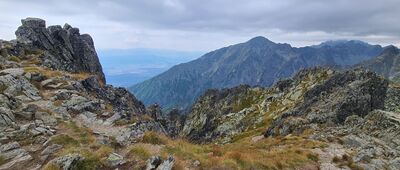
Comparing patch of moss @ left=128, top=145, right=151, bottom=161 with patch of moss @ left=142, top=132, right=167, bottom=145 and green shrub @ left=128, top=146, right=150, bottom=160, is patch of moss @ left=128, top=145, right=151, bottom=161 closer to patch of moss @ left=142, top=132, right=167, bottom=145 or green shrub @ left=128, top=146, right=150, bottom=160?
green shrub @ left=128, top=146, right=150, bottom=160

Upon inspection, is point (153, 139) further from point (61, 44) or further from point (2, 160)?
point (61, 44)

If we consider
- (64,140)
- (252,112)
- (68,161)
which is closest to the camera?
(68,161)

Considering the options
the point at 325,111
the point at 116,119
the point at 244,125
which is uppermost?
the point at 116,119

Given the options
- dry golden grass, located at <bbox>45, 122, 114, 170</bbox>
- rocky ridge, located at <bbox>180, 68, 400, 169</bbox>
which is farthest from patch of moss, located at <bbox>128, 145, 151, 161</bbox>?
rocky ridge, located at <bbox>180, 68, 400, 169</bbox>

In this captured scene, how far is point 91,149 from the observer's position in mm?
26953

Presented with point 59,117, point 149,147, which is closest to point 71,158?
point 149,147

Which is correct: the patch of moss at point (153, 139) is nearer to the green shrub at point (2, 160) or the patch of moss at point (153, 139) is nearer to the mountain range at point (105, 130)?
the mountain range at point (105, 130)

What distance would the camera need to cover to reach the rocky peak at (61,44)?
77625mm

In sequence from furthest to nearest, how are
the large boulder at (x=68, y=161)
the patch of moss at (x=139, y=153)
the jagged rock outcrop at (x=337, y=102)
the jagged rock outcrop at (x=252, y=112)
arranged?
the jagged rock outcrop at (x=252, y=112) → the jagged rock outcrop at (x=337, y=102) → the patch of moss at (x=139, y=153) → the large boulder at (x=68, y=161)

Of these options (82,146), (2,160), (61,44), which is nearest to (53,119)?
(82,146)

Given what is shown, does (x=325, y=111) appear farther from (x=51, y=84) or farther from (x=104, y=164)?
(x=104, y=164)

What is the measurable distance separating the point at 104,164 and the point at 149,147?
4742mm

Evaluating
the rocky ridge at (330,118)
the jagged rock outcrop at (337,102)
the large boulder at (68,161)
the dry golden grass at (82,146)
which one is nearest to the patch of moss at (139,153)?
the dry golden grass at (82,146)

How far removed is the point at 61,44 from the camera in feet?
279
